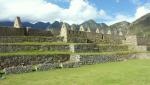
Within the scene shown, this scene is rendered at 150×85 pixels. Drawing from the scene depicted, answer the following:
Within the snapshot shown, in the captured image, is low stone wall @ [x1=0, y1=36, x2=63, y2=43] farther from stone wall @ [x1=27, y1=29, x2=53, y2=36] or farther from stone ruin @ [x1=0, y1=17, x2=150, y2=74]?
stone wall @ [x1=27, y1=29, x2=53, y2=36]

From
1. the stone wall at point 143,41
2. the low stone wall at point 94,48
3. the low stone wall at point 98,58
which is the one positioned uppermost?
the stone wall at point 143,41

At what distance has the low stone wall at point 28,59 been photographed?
27.1 meters

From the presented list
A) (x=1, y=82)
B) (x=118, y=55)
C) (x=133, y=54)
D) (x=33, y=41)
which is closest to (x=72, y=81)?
(x=1, y=82)

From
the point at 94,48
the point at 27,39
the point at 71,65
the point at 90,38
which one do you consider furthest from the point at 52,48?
the point at 90,38

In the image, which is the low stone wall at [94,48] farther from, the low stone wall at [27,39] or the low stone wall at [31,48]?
the low stone wall at [27,39]

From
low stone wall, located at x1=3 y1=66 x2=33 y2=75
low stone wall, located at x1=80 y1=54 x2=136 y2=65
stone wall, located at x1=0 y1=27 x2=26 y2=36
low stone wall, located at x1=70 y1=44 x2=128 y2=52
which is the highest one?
stone wall, located at x1=0 y1=27 x2=26 y2=36

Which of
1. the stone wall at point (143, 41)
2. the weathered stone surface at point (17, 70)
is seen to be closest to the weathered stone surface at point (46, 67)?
the weathered stone surface at point (17, 70)

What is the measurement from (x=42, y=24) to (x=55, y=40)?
192 feet

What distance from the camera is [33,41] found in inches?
1377

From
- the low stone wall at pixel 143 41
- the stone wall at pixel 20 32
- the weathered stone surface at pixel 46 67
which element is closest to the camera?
the weathered stone surface at pixel 46 67

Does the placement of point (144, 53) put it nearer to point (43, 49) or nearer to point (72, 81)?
point (43, 49)

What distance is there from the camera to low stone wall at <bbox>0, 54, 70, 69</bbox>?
88.9 feet

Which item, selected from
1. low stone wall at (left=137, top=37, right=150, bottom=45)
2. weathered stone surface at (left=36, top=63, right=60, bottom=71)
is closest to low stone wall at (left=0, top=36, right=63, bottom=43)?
weathered stone surface at (left=36, top=63, right=60, bottom=71)

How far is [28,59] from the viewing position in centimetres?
2859
